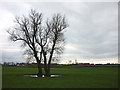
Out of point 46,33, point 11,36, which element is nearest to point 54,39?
point 46,33


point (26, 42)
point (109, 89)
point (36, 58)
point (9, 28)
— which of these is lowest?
point (109, 89)

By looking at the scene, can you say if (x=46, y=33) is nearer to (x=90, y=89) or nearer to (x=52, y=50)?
(x=52, y=50)

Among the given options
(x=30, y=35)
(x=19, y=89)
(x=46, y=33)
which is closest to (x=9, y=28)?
(x=30, y=35)

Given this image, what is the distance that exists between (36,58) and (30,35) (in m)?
5.51

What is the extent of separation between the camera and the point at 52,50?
1686 inches

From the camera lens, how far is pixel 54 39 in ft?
142

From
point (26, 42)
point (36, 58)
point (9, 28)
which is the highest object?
point (9, 28)

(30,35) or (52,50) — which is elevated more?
(30,35)

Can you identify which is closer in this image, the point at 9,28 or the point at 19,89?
the point at 19,89

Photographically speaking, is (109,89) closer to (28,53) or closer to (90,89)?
(90,89)

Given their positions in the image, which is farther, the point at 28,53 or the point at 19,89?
the point at 28,53

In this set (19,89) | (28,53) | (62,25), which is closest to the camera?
(19,89)

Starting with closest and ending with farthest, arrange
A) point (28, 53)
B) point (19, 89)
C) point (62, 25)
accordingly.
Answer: point (19, 89), point (28, 53), point (62, 25)

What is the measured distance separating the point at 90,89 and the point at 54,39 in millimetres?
22605
